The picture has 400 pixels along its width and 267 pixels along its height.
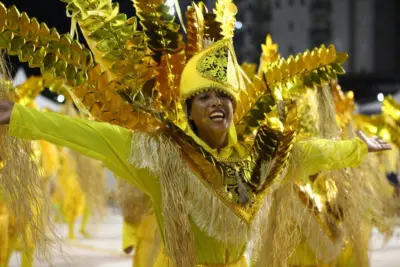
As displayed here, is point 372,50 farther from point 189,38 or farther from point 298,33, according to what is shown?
point 189,38

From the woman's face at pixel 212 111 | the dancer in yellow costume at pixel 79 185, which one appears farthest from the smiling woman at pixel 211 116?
the dancer in yellow costume at pixel 79 185

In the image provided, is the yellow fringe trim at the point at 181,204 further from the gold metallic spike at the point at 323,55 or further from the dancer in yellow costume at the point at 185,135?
the gold metallic spike at the point at 323,55

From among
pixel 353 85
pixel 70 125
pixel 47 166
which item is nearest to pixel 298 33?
pixel 353 85

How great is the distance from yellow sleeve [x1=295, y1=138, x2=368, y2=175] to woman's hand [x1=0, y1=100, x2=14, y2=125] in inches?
44.9

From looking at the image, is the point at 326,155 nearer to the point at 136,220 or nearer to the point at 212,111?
the point at 212,111

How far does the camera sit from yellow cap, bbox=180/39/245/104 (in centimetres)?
240

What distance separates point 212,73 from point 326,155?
561 millimetres

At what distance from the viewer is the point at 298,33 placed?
1120 centimetres

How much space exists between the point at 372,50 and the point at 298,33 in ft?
4.31

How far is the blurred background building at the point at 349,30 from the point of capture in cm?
1080

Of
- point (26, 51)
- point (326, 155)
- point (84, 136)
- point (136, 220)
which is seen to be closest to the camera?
point (84, 136)

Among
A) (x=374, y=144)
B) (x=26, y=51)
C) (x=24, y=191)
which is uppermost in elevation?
(x=26, y=51)

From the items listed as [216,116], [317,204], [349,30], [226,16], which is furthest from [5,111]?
[349,30]

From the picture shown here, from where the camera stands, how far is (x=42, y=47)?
2.34 m
